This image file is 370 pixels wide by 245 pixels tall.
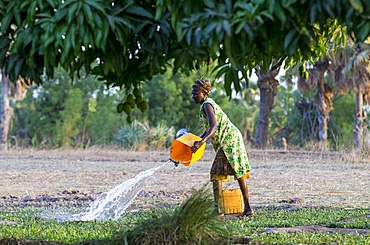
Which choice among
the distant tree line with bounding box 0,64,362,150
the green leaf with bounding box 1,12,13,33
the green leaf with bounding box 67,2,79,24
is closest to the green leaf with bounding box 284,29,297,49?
the green leaf with bounding box 67,2,79,24

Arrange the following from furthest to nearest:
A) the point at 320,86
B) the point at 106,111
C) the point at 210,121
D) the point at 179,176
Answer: the point at 106,111 → the point at 320,86 → the point at 179,176 → the point at 210,121

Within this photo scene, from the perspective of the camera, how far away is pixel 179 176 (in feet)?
48.5

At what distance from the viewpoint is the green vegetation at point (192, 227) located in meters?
5.53

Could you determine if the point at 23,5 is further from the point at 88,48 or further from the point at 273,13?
the point at 273,13

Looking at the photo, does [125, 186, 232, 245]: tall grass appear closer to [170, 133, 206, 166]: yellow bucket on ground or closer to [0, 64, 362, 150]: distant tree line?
[170, 133, 206, 166]: yellow bucket on ground

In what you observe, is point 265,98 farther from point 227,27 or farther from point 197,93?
point 227,27

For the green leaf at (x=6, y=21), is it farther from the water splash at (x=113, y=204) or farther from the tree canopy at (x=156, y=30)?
the water splash at (x=113, y=204)

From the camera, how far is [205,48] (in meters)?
3.90

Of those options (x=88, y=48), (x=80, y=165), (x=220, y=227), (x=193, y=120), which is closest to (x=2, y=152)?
(x=80, y=165)

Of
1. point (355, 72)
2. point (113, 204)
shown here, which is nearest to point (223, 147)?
point (113, 204)

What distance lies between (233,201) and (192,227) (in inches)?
118

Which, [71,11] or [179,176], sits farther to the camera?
[179,176]

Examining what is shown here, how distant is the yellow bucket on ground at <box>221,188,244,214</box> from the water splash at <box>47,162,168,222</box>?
3.19 feet

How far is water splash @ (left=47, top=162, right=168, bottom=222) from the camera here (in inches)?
329
